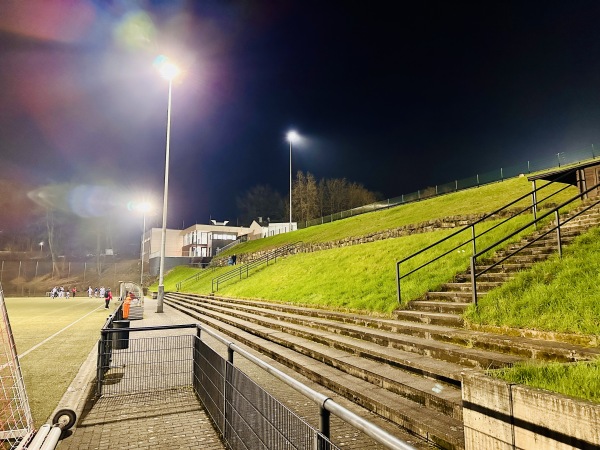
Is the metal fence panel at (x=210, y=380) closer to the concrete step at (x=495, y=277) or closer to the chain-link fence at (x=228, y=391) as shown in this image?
the chain-link fence at (x=228, y=391)

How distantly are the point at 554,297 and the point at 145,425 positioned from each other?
643cm

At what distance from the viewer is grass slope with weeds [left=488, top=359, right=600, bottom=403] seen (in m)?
2.82

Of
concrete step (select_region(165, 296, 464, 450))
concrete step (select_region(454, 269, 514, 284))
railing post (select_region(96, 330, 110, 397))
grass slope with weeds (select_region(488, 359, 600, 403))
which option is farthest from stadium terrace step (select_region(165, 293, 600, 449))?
railing post (select_region(96, 330, 110, 397))

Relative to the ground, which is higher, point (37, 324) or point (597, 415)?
point (597, 415)

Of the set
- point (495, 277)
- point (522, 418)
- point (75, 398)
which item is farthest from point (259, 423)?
point (495, 277)

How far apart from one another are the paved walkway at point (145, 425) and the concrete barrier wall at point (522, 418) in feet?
9.18

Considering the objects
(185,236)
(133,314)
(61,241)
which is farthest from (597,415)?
(61,241)

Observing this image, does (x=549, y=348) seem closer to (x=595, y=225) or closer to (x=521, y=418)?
(x=521, y=418)

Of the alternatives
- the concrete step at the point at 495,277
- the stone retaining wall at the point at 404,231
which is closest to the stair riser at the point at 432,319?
the concrete step at the point at 495,277

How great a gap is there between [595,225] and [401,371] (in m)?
6.52

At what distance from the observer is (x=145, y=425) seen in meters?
4.83

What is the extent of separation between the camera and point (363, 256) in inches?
632

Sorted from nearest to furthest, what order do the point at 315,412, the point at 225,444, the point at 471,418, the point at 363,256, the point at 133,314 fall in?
1. the point at 471,418
2. the point at 225,444
3. the point at 315,412
4. the point at 363,256
5. the point at 133,314

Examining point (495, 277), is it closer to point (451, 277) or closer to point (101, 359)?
point (451, 277)
